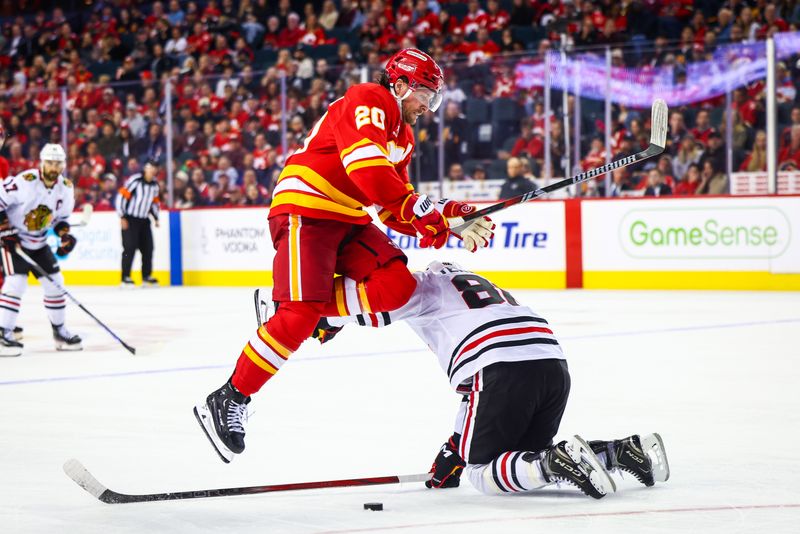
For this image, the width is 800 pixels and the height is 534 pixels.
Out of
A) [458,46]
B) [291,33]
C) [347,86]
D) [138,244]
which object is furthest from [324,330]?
[291,33]

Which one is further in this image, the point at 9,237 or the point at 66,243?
the point at 66,243

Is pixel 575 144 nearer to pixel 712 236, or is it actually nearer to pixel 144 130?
pixel 712 236

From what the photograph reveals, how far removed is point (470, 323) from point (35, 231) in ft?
15.2

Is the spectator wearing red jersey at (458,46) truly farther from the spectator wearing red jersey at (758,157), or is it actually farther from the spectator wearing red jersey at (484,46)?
the spectator wearing red jersey at (758,157)

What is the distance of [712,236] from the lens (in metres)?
11.2

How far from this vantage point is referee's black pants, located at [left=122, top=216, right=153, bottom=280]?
1355 cm

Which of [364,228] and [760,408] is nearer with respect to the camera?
[364,228]

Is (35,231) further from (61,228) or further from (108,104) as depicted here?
(108,104)

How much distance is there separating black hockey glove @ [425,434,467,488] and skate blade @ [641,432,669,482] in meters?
0.49

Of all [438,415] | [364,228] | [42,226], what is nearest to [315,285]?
[364,228]

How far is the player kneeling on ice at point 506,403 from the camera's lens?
334cm

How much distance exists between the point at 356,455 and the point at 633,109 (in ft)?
25.3

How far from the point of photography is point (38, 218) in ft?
24.4

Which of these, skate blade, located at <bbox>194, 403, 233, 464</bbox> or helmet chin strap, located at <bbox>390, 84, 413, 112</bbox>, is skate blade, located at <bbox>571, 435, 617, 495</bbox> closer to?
skate blade, located at <bbox>194, 403, 233, 464</bbox>
